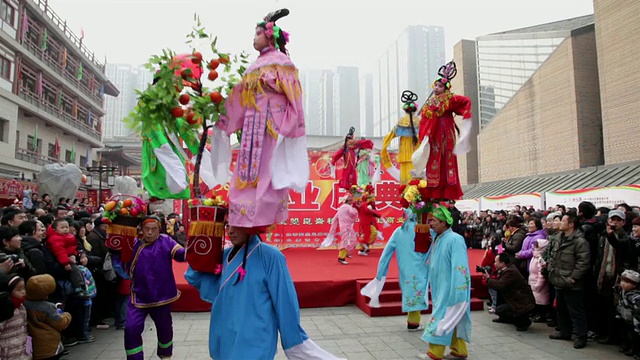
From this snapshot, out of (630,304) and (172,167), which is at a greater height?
(172,167)

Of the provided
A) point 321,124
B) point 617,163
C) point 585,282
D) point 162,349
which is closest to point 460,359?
point 585,282

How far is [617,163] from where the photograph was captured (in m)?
14.0

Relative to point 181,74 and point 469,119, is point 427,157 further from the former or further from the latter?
point 181,74

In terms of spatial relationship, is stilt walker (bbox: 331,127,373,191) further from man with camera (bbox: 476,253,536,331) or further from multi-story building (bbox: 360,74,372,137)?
multi-story building (bbox: 360,74,372,137)

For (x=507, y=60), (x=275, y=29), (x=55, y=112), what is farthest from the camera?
(x=507, y=60)

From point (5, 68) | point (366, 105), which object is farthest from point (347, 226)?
point (366, 105)

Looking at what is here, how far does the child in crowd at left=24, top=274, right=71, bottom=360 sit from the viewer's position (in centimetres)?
308

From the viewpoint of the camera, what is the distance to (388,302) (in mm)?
5992

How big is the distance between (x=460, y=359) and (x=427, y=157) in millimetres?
2238

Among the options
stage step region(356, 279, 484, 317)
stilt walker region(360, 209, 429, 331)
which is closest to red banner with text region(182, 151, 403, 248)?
stage step region(356, 279, 484, 317)

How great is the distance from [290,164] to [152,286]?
1.94 meters

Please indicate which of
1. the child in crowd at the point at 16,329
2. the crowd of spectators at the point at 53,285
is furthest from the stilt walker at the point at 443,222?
the child in crowd at the point at 16,329

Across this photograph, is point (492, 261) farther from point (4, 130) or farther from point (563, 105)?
point (4, 130)

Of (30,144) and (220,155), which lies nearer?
(220,155)
